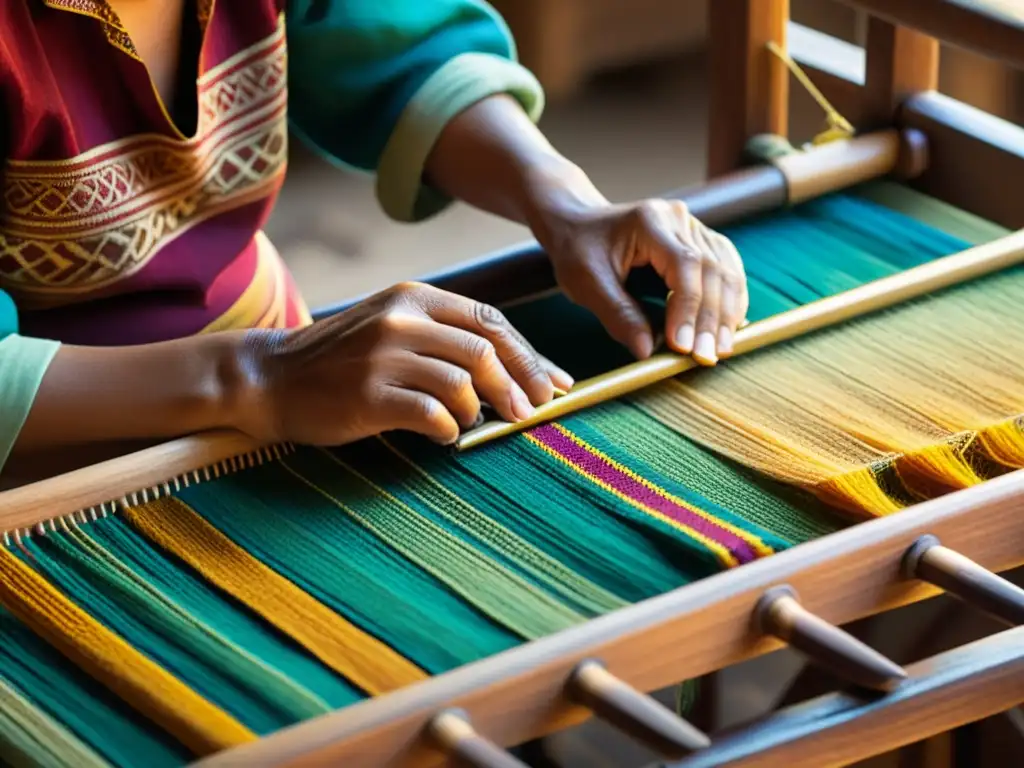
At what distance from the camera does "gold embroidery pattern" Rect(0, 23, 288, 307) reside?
3.50 feet

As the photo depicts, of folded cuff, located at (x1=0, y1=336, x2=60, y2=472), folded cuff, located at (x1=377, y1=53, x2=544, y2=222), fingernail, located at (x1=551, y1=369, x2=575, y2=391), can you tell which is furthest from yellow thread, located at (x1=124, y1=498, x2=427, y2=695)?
folded cuff, located at (x1=377, y1=53, x2=544, y2=222)

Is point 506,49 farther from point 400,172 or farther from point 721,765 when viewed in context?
point 721,765

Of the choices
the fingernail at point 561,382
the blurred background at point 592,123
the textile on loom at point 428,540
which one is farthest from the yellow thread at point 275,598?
the blurred background at point 592,123

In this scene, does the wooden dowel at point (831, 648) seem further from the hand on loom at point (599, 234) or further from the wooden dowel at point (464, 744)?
the hand on loom at point (599, 234)

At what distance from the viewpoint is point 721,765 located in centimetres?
72

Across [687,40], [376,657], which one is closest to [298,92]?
[376,657]

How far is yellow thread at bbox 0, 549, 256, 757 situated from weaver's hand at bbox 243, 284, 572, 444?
6.6 inches

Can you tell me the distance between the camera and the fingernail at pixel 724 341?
1.03m

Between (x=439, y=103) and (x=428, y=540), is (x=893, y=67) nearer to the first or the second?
(x=439, y=103)

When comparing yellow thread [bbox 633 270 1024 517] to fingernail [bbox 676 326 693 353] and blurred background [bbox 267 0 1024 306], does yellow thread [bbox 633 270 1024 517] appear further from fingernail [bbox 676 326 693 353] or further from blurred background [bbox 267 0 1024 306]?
blurred background [bbox 267 0 1024 306]

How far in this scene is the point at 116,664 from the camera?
797 millimetres

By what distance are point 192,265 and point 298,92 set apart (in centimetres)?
25

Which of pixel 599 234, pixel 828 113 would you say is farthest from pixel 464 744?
pixel 828 113

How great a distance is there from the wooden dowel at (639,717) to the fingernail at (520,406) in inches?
10.1
